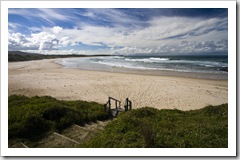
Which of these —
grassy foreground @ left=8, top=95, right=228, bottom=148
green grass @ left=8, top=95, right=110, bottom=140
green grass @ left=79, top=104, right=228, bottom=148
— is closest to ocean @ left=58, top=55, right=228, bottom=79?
grassy foreground @ left=8, top=95, right=228, bottom=148

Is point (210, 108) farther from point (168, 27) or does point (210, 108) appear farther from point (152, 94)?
point (152, 94)

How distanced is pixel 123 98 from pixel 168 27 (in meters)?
5.66

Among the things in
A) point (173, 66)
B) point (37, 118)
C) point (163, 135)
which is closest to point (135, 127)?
point (163, 135)

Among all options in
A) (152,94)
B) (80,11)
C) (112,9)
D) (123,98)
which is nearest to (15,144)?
(80,11)

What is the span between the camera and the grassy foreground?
4188mm

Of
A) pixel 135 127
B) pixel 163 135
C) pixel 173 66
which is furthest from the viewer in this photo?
pixel 173 66

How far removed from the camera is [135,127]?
450 cm

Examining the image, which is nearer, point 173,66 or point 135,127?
point 135,127

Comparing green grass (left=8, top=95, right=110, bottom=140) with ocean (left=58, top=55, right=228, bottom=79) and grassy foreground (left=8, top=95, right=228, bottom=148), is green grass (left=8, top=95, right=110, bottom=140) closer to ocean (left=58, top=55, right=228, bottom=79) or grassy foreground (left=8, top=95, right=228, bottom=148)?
grassy foreground (left=8, top=95, right=228, bottom=148)

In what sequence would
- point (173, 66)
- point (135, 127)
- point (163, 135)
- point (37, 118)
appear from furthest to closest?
point (173, 66) → point (37, 118) → point (135, 127) → point (163, 135)

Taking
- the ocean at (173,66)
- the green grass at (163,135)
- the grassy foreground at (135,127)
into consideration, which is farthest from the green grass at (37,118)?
the ocean at (173,66)

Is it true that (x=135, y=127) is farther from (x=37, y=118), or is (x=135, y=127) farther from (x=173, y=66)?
(x=173, y=66)

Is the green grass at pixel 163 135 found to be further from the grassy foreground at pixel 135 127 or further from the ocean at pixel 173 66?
the ocean at pixel 173 66

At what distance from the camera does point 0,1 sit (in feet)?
16.1
